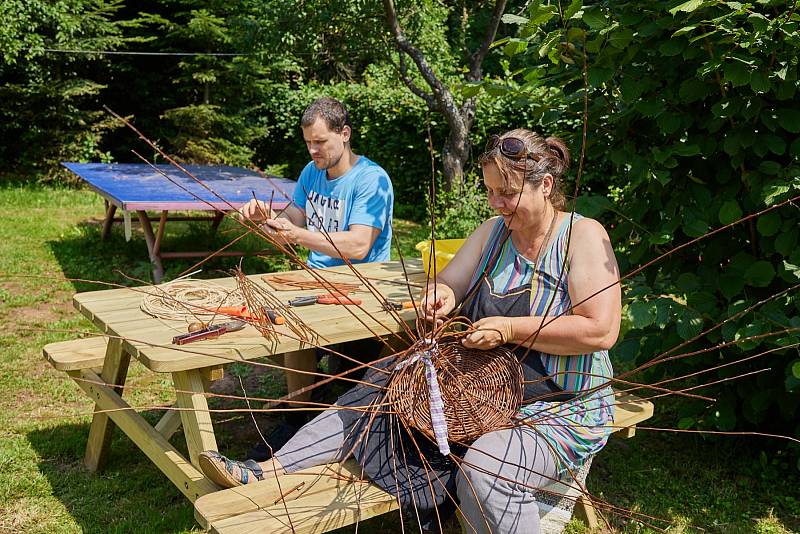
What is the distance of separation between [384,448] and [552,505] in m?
0.60

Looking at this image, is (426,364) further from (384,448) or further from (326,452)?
(326,452)

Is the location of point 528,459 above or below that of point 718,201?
below

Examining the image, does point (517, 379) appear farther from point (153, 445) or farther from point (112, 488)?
point (112, 488)

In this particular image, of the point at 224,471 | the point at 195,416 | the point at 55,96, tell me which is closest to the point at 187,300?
the point at 195,416

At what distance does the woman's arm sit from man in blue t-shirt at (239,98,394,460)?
49.3 inches

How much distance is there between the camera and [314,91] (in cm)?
1349

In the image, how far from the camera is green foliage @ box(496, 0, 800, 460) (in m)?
2.73

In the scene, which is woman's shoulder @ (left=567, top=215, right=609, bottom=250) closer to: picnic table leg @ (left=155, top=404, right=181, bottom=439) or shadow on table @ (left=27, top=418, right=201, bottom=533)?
picnic table leg @ (left=155, top=404, right=181, bottom=439)

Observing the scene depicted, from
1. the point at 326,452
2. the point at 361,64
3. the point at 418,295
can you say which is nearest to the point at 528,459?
the point at 326,452

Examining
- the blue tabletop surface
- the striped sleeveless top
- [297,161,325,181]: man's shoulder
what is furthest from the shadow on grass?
the blue tabletop surface

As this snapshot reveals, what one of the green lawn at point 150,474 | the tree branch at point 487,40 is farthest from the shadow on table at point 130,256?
the tree branch at point 487,40

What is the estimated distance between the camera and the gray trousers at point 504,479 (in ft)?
6.88

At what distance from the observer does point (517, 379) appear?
229 centimetres

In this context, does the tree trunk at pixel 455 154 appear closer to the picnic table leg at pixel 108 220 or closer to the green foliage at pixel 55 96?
the picnic table leg at pixel 108 220
